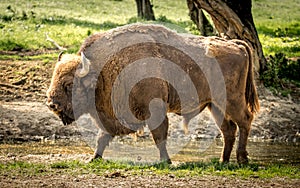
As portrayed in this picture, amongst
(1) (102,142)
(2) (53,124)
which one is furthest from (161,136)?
(2) (53,124)

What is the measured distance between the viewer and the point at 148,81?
37.5ft

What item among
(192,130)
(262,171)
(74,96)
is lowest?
(192,130)

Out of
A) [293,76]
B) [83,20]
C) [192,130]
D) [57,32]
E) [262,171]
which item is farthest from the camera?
[83,20]

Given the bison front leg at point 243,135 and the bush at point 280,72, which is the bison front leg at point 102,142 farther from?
the bush at point 280,72

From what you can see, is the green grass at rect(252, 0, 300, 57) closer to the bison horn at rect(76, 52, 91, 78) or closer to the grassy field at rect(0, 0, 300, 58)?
the grassy field at rect(0, 0, 300, 58)

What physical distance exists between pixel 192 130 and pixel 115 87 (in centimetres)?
510

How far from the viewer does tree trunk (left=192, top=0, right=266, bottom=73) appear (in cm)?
1828

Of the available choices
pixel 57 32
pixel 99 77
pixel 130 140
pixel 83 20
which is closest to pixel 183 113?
pixel 99 77

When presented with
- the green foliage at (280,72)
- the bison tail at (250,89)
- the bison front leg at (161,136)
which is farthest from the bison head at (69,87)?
the green foliage at (280,72)

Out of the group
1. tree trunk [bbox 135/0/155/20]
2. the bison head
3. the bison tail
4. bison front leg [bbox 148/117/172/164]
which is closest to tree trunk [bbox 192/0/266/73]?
the bison tail

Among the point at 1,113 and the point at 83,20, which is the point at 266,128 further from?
the point at 83,20

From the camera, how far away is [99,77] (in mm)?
11461

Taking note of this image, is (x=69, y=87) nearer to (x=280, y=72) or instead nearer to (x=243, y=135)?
(x=243, y=135)

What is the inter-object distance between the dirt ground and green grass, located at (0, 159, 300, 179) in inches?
12.6
